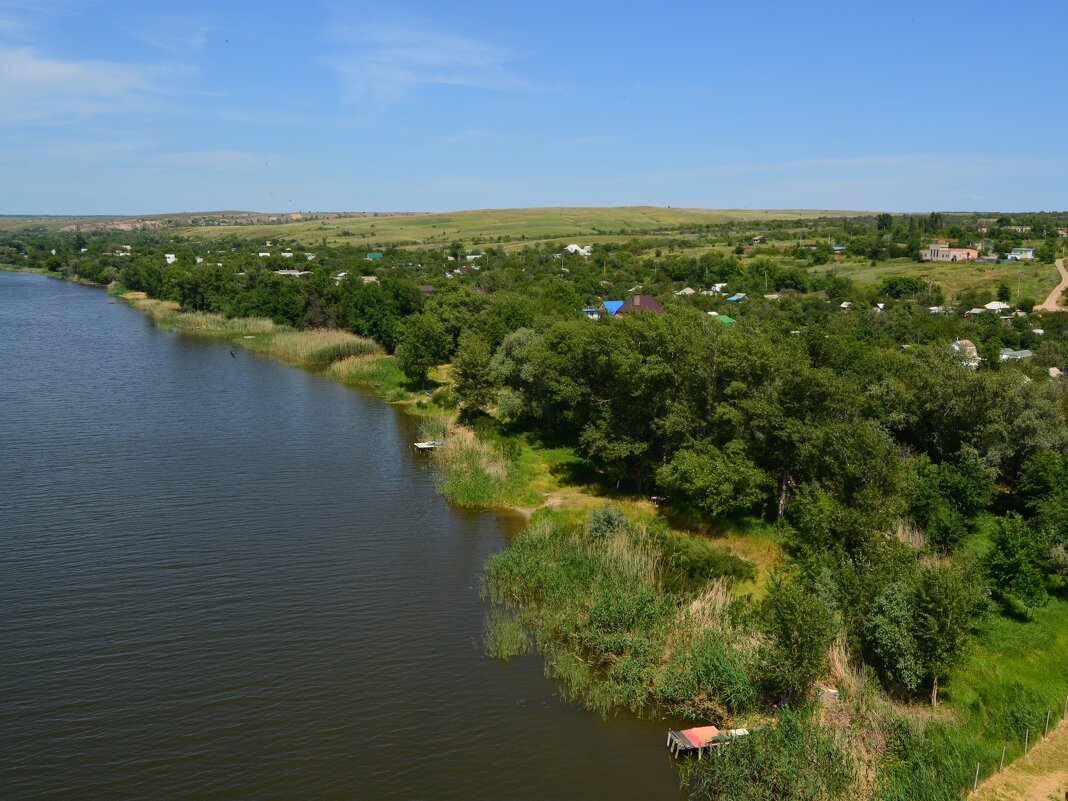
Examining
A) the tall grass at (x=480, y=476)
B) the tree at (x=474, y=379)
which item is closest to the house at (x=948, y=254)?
the tree at (x=474, y=379)

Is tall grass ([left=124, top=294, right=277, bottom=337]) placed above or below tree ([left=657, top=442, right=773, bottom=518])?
above

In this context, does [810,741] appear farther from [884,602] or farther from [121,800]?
[121,800]

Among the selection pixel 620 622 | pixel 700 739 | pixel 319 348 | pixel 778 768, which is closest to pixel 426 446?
pixel 620 622

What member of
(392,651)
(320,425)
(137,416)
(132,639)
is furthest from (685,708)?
(137,416)

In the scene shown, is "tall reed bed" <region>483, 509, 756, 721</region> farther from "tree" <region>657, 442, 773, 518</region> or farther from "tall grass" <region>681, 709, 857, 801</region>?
A: "tree" <region>657, 442, 773, 518</region>

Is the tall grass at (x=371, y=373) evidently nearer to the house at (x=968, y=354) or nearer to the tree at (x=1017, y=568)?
the house at (x=968, y=354)

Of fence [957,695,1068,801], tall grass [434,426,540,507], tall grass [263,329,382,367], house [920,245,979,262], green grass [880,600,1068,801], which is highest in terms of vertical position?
house [920,245,979,262]

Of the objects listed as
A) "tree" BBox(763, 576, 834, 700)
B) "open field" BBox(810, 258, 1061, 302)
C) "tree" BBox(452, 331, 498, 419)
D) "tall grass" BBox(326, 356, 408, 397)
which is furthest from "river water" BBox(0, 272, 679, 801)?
"open field" BBox(810, 258, 1061, 302)
